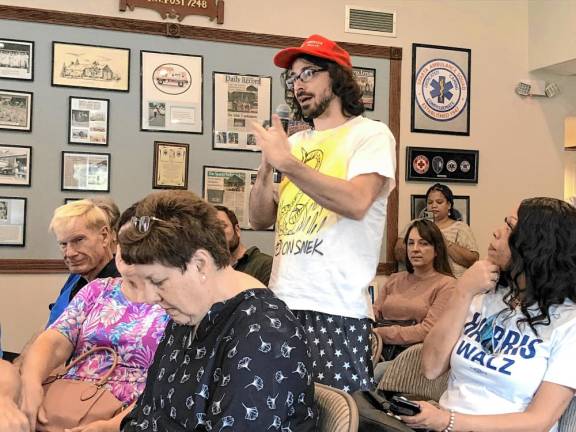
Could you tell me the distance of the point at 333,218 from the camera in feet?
5.81

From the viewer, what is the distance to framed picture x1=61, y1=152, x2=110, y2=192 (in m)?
4.27

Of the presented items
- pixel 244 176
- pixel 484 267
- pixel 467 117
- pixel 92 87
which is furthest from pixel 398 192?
pixel 484 267

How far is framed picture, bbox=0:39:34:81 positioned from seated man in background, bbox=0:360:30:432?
298 cm

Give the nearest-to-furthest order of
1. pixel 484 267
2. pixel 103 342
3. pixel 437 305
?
pixel 484 267 → pixel 103 342 → pixel 437 305

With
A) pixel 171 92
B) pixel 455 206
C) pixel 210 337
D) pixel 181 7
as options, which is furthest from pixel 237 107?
pixel 210 337

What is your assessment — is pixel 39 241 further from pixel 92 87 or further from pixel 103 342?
pixel 103 342

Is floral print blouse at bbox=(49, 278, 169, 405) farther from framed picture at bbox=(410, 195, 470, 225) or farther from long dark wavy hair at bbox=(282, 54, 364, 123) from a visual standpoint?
framed picture at bbox=(410, 195, 470, 225)

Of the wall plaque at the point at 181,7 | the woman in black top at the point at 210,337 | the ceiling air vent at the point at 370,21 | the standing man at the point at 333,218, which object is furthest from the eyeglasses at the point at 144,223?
→ the ceiling air vent at the point at 370,21

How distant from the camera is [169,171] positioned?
4.47m

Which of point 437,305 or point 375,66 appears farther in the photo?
point 375,66

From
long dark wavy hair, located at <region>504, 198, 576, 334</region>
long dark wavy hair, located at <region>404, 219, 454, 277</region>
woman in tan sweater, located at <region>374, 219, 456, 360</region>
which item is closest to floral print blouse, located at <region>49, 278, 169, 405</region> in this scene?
long dark wavy hair, located at <region>504, 198, 576, 334</region>

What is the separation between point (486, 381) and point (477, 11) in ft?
13.6

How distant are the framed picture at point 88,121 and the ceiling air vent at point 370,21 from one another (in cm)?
179

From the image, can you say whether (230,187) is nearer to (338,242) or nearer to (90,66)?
(90,66)
